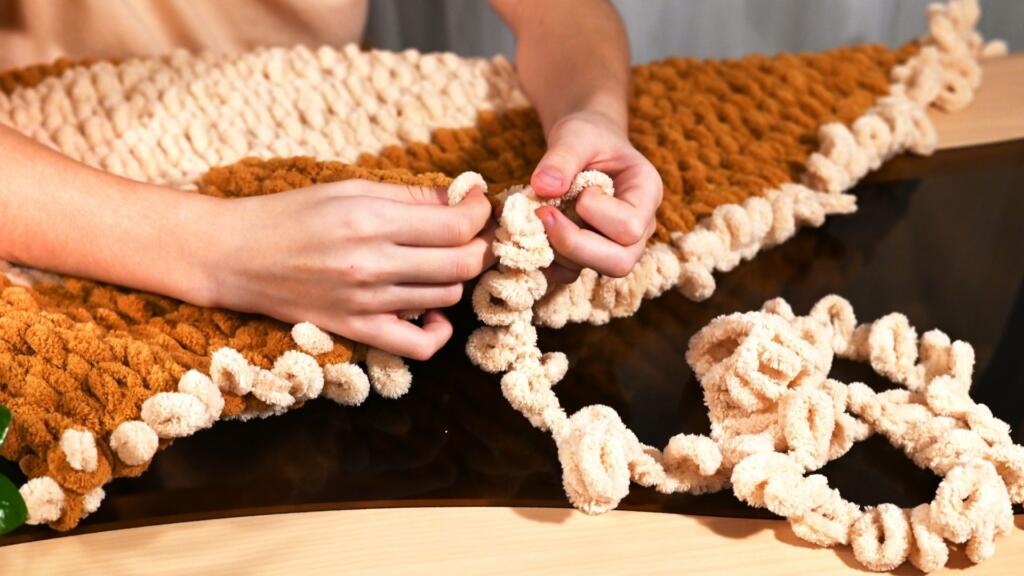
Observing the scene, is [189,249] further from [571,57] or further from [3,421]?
[571,57]

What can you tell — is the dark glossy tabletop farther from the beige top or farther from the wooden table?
the beige top

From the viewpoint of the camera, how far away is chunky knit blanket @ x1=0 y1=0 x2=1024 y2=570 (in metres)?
0.60

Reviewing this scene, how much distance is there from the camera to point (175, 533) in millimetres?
589

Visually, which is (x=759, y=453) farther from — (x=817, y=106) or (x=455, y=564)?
(x=817, y=106)

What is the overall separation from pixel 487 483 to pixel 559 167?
206mm

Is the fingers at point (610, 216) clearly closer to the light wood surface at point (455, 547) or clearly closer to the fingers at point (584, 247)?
the fingers at point (584, 247)

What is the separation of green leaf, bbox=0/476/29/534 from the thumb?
0.35 meters

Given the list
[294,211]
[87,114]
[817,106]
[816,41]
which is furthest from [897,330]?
[816,41]

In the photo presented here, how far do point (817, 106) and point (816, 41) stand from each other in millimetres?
637

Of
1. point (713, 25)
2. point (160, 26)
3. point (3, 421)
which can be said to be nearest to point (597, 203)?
point (3, 421)

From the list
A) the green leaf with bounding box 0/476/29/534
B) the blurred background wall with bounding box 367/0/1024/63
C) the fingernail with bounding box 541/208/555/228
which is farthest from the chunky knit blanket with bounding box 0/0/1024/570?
the blurred background wall with bounding box 367/0/1024/63

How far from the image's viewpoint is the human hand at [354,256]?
25.3 inches

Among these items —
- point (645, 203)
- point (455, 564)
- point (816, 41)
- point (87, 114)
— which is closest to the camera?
point (455, 564)

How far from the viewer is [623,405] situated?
68 cm
